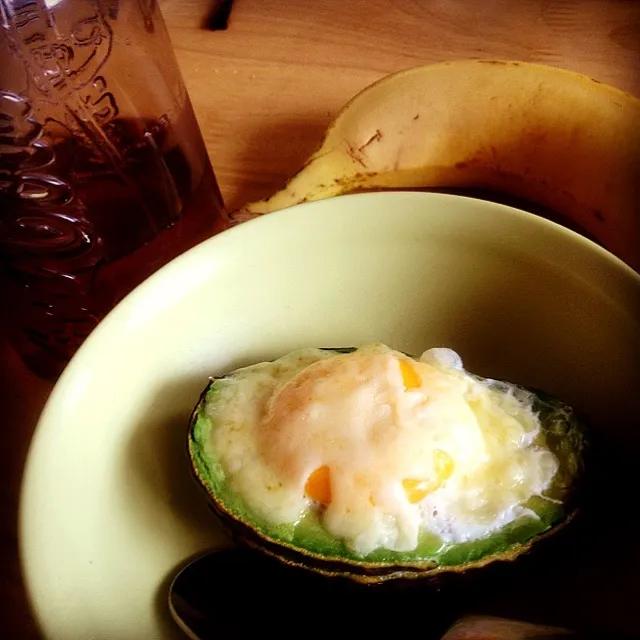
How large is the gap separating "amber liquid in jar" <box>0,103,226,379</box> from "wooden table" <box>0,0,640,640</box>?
4.5 inches

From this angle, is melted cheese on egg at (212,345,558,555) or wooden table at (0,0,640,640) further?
wooden table at (0,0,640,640)

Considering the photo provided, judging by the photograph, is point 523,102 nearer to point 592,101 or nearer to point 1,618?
point 592,101

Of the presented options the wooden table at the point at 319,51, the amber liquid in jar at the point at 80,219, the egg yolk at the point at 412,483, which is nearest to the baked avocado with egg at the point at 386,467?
the egg yolk at the point at 412,483

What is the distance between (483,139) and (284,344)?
0.31m

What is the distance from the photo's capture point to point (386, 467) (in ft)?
1.47

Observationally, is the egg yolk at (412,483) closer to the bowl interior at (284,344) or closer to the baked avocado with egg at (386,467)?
the baked avocado with egg at (386,467)

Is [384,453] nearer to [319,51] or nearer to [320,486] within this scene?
[320,486]

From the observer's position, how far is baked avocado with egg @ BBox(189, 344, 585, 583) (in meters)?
0.43

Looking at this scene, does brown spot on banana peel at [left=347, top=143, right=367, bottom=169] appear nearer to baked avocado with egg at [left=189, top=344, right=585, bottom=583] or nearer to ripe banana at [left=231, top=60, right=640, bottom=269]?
ripe banana at [left=231, top=60, right=640, bottom=269]

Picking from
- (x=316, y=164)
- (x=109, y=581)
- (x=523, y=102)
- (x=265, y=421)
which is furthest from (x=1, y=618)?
(x=523, y=102)

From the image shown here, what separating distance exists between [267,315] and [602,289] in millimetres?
253

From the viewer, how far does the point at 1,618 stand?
0.53m

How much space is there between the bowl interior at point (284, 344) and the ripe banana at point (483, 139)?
0.15 metres

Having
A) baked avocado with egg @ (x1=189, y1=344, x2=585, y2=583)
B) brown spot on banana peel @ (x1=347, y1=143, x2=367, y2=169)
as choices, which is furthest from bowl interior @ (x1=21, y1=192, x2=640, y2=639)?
brown spot on banana peel @ (x1=347, y1=143, x2=367, y2=169)
